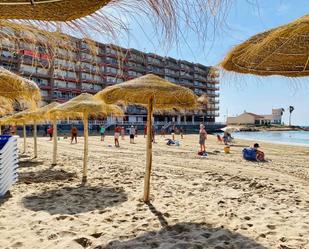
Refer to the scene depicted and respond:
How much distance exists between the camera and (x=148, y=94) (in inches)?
248

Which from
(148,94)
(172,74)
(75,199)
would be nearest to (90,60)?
(148,94)

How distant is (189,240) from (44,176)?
6.02 m

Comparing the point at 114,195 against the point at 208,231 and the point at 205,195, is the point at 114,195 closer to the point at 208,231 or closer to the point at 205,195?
the point at 205,195

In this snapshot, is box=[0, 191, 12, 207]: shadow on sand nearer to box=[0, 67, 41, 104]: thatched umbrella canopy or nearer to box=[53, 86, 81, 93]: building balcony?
box=[0, 67, 41, 104]: thatched umbrella canopy

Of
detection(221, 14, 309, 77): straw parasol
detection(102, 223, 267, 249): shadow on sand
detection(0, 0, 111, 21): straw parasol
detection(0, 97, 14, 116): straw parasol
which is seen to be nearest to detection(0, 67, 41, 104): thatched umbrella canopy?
detection(0, 97, 14, 116): straw parasol

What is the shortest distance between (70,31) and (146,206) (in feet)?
15.0

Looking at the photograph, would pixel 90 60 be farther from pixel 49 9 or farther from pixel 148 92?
pixel 148 92

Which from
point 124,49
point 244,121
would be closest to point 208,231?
point 124,49

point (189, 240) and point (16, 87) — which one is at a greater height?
point (16, 87)

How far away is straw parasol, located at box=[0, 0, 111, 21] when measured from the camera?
1.51 meters

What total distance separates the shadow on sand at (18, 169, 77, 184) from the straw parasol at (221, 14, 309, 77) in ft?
21.0

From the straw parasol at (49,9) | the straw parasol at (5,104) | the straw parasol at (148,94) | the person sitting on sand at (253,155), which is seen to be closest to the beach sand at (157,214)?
the straw parasol at (148,94)

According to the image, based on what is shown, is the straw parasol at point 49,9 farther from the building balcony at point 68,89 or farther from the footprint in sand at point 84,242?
the building balcony at point 68,89

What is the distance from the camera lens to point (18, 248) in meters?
4.00
